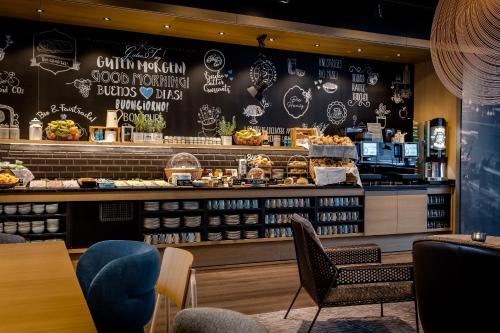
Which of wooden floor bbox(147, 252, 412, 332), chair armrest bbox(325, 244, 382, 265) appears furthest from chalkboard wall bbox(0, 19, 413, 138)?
chair armrest bbox(325, 244, 382, 265)

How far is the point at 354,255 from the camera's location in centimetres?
479

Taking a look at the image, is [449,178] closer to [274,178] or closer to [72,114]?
[274,178]

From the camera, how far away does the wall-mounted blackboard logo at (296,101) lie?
891cm

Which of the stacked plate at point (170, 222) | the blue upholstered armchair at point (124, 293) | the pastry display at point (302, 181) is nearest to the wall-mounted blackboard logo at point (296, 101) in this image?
the pastry display at point (302, 181)

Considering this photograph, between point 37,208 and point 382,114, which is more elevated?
point 382,114

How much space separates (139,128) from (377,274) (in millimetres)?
4653

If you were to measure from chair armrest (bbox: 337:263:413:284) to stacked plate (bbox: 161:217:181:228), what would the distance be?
2897mm

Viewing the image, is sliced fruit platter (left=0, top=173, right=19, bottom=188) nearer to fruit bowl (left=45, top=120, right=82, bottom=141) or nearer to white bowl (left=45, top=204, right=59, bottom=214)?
white bowl (left=45, top=204, right=59, bottom=214)

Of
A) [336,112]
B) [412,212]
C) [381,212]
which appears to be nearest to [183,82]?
[336,112]

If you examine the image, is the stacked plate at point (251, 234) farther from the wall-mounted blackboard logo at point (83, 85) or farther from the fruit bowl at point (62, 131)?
the wall-mounted blackboard logo at point (83, 85)

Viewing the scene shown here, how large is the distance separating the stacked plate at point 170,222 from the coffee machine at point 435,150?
4.99m

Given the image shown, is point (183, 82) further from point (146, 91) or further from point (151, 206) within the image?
point (151, 206)

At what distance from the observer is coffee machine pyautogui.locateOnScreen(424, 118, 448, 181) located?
8.98 m

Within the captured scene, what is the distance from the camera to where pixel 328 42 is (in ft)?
27.0
